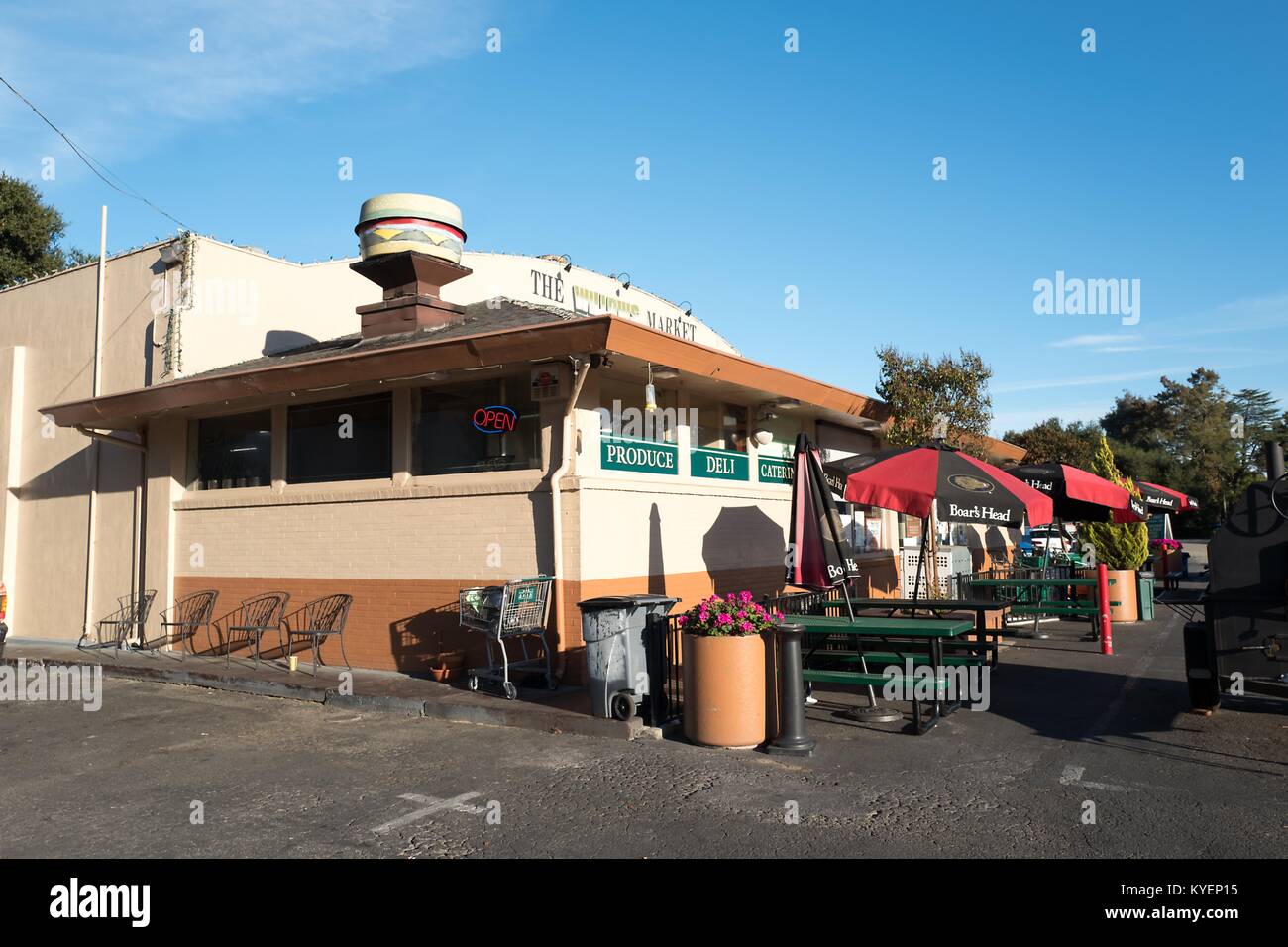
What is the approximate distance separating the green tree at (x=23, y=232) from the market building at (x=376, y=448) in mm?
16748

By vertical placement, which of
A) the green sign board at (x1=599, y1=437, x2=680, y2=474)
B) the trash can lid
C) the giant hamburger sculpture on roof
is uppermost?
the giant hamburger sculpture on roof

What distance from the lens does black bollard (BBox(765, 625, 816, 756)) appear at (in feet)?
24.2

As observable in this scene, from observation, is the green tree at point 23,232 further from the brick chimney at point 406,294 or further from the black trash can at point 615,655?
the black trash can at point 615,655

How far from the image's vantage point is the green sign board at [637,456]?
1057 cm

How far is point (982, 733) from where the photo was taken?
26.1ft

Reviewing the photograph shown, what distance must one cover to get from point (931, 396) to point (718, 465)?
5.20 m

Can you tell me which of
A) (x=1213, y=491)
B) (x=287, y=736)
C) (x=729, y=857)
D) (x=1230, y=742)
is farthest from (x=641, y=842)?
(x=1213, y=491)

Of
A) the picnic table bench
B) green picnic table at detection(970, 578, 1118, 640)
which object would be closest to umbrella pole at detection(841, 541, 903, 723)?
the picnic table bench

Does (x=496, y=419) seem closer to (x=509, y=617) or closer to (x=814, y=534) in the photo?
(x=509, y=617)

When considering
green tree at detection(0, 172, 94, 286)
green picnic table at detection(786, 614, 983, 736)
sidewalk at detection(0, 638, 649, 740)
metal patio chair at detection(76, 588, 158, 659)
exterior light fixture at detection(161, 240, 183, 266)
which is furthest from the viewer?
green tree at detection(0, 172, 94, 286)

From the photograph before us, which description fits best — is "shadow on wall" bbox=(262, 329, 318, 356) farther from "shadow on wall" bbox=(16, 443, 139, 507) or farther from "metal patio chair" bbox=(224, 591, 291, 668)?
"metal patio chair" bbox=(224, 591, 291, 668)

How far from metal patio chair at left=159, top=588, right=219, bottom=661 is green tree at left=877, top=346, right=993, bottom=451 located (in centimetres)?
1103

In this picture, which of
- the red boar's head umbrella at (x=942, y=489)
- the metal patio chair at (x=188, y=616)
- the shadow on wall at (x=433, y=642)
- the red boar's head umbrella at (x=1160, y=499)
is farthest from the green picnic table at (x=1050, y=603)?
the metal patio chair at (x=188, y=616)

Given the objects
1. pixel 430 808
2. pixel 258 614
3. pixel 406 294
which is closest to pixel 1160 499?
pixel 406 294
